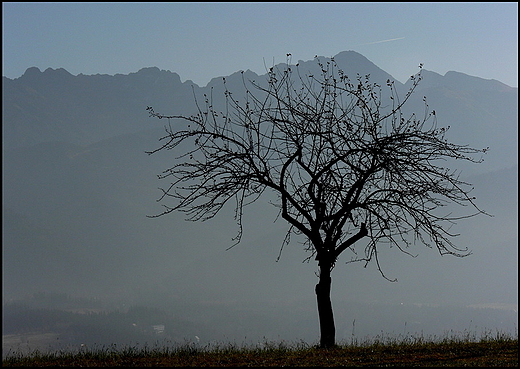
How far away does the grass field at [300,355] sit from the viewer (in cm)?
970

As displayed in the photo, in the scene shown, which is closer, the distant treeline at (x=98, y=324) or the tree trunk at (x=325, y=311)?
the tree trunk at (x=325, y=311)

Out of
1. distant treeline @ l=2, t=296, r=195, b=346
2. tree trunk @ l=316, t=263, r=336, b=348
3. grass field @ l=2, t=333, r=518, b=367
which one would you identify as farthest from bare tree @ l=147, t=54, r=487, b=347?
distant treeline @ l=2, t=296, r=195, b=346

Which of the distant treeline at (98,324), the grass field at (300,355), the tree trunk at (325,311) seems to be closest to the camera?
the grass field at (300,355)

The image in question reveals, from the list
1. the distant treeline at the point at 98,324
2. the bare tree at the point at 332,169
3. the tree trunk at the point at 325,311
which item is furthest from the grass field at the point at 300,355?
the distant treeline at the point at 98,324

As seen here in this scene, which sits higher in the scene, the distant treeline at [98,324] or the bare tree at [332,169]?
the bare tree at [332,169]

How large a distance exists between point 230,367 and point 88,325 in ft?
513

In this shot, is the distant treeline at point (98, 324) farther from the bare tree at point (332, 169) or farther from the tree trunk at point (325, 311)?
the bare tree at point (332, 169)

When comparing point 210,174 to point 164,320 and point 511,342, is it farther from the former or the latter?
point 164,320

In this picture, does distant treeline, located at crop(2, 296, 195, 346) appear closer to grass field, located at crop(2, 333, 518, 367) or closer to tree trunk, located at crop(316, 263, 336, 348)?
tree trunk, located at crop(316, 263, 336, 348)

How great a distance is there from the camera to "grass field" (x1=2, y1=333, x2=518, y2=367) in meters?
9.70

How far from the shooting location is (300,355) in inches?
416

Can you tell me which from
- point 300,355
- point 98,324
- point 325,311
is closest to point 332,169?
point 325,311

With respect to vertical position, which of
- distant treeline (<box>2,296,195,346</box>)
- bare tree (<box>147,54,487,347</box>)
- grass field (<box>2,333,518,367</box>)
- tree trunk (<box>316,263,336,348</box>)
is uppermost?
bare tree (<box>147,54,487,347</box>)

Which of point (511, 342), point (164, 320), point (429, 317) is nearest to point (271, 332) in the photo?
point (164, 320)
